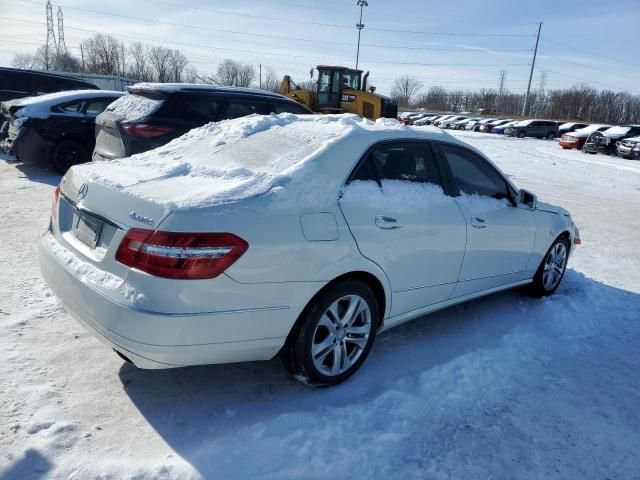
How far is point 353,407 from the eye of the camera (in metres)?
3.00

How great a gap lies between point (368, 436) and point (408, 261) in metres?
1.20

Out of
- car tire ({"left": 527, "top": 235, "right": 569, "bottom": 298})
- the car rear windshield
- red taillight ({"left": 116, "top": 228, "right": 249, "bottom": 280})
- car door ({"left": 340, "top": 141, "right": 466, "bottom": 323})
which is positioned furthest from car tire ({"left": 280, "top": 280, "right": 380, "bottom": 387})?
the car rear windshield

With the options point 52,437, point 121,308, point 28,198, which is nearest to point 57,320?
point 52,437

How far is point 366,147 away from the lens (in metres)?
3.30

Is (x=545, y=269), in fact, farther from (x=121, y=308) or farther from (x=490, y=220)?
(x=121, y=308)

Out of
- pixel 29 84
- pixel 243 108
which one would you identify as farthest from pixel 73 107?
pixel 29 84

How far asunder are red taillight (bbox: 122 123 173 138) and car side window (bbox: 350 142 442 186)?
413 centimetres

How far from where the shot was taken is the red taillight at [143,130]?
647cm

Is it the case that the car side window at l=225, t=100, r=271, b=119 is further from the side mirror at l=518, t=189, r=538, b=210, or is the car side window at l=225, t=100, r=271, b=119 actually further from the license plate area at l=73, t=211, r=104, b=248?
the license plate area at l=73, t=211, r=104, b=248

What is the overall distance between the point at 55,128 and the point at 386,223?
311 inches

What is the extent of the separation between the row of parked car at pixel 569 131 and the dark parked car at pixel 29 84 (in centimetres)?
2109

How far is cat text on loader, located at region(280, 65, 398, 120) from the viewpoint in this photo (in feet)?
71.0

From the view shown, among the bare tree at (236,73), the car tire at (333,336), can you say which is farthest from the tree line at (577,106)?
the car tire at (333,336)

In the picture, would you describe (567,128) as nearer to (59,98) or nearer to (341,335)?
(59,98)
